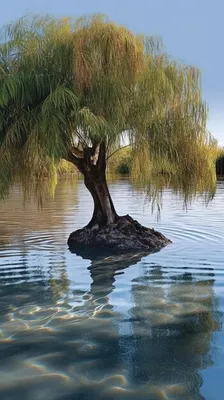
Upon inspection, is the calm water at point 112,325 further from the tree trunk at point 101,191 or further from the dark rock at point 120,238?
the tree trunk at point 101,191

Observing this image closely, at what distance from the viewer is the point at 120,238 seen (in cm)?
1028

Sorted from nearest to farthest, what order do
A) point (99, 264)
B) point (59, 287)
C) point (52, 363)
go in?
1. point (52, 363)
2. point (59, 287)
3. point (99, 264)

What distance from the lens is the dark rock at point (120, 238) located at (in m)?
10.1

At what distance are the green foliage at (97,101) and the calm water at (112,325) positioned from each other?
2.03 metres

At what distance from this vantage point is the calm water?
141 inches

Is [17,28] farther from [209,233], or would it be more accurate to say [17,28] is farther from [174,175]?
[209,233]

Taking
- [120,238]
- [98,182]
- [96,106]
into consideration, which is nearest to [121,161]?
[98,182]

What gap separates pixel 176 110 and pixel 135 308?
225 inches

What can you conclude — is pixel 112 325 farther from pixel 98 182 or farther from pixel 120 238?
pixel 98 182

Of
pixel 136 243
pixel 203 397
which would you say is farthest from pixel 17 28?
pixel 203 397

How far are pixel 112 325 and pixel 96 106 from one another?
17.9ft

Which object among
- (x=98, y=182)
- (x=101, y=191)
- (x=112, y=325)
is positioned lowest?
(x=112, y=325)

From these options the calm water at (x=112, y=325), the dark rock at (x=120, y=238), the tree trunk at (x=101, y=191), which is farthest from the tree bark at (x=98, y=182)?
the calm water at (x=112, y=325)

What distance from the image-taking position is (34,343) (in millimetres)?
4441
